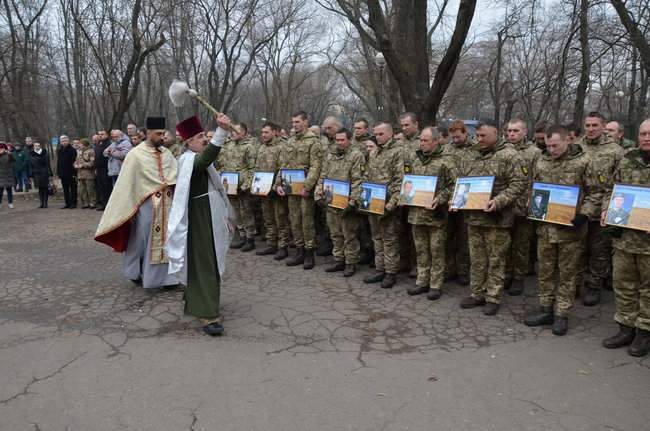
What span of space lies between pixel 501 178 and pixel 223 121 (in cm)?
307

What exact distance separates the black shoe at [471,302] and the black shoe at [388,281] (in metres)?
1.10

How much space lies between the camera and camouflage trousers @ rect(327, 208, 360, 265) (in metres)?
7.19

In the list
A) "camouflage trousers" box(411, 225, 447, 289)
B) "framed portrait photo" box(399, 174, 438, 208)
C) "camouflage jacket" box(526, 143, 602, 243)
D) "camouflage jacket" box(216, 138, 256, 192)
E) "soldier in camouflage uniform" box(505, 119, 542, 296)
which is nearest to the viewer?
"camouflage jacket" box(526, 143, 602, 243)

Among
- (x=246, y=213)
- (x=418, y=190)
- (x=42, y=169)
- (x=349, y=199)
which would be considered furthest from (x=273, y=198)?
(x=42, y=169)

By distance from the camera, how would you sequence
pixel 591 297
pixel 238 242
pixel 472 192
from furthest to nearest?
pixel 238 242, pixel 591 297, pixel 472 192

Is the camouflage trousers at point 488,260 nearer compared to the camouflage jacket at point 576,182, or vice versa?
the camouflage jacket at point 576,182

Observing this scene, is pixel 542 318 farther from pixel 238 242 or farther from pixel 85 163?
pixel 85 163

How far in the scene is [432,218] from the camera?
6113 mm

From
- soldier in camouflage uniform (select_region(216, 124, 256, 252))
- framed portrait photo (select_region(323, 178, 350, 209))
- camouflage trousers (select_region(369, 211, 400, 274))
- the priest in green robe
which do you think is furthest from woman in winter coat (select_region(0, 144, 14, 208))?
camouflage trousers (select_region(369, 211, 400, 274))

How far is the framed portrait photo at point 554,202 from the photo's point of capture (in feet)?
16.0

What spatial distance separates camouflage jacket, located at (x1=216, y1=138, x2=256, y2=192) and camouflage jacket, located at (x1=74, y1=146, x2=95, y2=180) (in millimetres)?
6697

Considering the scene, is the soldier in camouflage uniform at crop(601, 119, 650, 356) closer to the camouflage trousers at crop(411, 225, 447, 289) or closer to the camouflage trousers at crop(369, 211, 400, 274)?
the camouflage trousers at crop(411, 225, 447, 289)

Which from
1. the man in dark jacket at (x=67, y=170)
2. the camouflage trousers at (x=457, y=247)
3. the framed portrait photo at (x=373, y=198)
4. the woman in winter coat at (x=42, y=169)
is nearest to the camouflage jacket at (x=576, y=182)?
the camouflage trousers at (x=457, y=247)

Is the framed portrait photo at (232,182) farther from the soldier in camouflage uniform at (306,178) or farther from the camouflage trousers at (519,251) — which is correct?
the camouflage trousers at (519,251)
